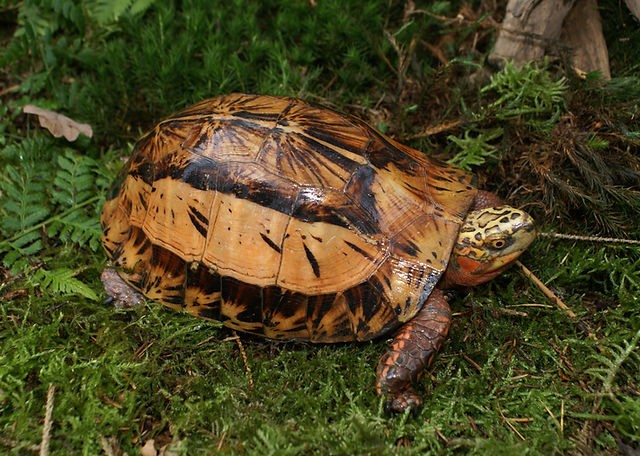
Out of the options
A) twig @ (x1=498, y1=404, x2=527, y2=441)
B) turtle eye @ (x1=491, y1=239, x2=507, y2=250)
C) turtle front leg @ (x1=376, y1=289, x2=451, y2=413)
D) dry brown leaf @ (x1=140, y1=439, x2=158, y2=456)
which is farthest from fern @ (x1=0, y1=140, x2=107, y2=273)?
twig @ (x1=498, y1=404, x2=527, y2=441)

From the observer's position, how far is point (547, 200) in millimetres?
3145

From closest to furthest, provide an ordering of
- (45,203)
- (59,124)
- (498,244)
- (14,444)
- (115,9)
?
1. (14,444)
2. (498,244)
3. (45,203)
4. (59,124)
5. (115,9)

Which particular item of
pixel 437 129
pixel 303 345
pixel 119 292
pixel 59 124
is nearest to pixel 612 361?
pixel 303 345

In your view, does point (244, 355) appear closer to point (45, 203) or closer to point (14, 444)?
point (14, 444)

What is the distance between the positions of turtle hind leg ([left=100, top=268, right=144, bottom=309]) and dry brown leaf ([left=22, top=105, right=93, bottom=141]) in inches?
46.4

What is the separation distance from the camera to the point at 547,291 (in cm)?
293

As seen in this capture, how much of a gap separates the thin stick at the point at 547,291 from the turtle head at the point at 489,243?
0.27m

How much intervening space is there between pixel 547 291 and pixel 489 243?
1.77 ft

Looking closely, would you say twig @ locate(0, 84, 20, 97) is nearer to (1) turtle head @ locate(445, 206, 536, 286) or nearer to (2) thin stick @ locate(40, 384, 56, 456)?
(2) thin stick @ locate(40, 384, 56, 456)

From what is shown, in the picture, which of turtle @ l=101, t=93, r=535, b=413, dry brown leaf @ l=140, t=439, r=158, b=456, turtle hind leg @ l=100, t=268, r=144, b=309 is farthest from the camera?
turtle hind leg @ l=100, t=268, r=144, b=309

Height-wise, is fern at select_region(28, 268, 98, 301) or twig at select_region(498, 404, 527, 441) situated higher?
twig at select_region(498, 404, 527, 441)

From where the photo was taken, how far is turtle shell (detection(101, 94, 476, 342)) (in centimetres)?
260

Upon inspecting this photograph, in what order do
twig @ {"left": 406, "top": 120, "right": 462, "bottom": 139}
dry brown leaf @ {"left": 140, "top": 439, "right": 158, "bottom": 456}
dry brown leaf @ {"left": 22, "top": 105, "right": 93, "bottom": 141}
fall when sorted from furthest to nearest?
dry brown leaf @ {"left": 22, "top": 105, "right": 93, "bottom": 141} → twig @ {"left": 406, "top": 120, "right": 462, "bottom": 139} → dry brown leaf @ {"left": 140, "top": 439, "right": 158, "bottom": 456}

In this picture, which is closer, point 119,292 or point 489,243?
point 489,243
